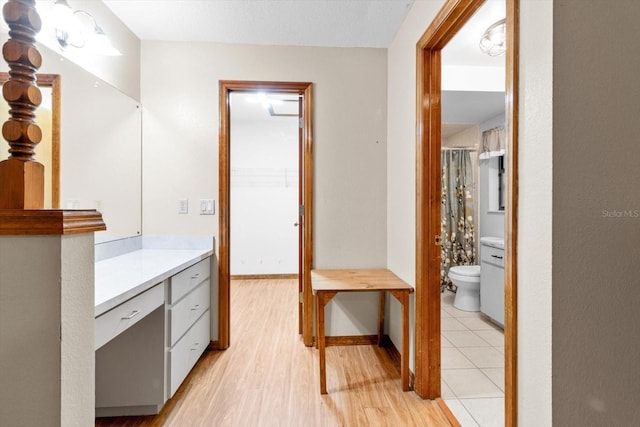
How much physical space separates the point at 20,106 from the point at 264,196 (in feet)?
13.4

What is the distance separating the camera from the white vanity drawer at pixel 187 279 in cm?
175

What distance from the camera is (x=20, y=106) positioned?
60 centimetres

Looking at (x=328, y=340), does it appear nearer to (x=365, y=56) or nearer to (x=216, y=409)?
(x=216, y=409)

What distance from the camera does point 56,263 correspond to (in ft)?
1.91

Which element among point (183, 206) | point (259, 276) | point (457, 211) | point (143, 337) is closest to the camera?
point (143, 337)

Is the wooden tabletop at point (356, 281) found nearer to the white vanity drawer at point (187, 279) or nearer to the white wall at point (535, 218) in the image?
the white vanity drawer at point (187, 279)

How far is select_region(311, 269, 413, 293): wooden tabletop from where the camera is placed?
1913 millimetres

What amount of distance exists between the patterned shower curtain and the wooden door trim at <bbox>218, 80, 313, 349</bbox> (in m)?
2.28

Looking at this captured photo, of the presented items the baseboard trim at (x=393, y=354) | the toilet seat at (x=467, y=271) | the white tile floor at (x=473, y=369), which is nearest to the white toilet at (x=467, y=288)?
the toilet seat at (x=467, y=271)

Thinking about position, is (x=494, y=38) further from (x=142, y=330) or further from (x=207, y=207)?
(x=142, y=330)

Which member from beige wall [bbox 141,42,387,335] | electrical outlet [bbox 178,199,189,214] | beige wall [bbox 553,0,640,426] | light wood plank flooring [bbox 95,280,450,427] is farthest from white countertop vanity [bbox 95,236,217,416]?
beige wall [bbox 553,0,640,426]

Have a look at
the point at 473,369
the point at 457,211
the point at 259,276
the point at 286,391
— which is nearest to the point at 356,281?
the point at 286,391

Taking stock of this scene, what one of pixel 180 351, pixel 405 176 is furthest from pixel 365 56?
pixel 180 351

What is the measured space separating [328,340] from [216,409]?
103cm
